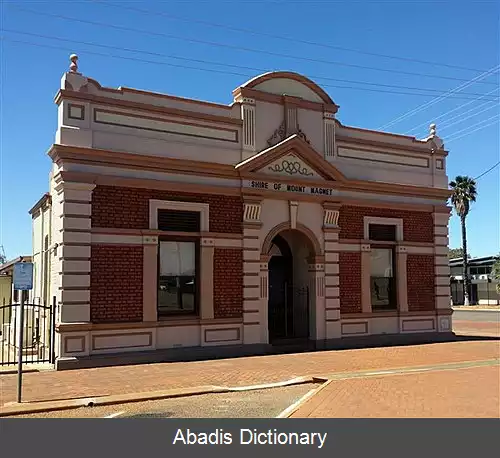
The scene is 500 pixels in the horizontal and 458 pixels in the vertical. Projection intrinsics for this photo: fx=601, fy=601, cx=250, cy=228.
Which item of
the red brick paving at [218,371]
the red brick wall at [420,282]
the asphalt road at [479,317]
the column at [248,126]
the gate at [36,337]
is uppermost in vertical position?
the column at [248,126]

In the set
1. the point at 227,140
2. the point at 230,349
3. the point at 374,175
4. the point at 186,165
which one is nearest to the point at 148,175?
the point at 186,165

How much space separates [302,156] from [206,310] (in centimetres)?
546

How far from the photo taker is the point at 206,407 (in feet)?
31.2

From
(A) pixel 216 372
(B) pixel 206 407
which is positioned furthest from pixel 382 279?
(B) pixel 206 407

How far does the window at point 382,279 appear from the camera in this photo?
1947 cm

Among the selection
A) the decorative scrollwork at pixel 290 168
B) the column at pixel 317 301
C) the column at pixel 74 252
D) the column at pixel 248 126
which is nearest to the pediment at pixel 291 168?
the decorative scrollwork at pixel 290 168

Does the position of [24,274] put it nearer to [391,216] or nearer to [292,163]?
[292,163]

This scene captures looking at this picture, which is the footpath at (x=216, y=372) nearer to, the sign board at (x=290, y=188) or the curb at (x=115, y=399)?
the curb at (x=115, y=399)

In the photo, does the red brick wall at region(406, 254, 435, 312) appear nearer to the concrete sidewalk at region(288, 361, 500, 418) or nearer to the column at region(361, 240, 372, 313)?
the column at region(361, 240, 372, 313)

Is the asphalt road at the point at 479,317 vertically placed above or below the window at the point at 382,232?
below

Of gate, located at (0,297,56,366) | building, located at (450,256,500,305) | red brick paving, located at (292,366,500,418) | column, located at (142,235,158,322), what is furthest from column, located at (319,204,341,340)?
building, located at (450,256,500,305)

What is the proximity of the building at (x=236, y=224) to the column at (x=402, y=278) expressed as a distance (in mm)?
53

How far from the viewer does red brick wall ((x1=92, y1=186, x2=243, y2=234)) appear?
14758 millimetres

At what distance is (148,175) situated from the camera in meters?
15.5
